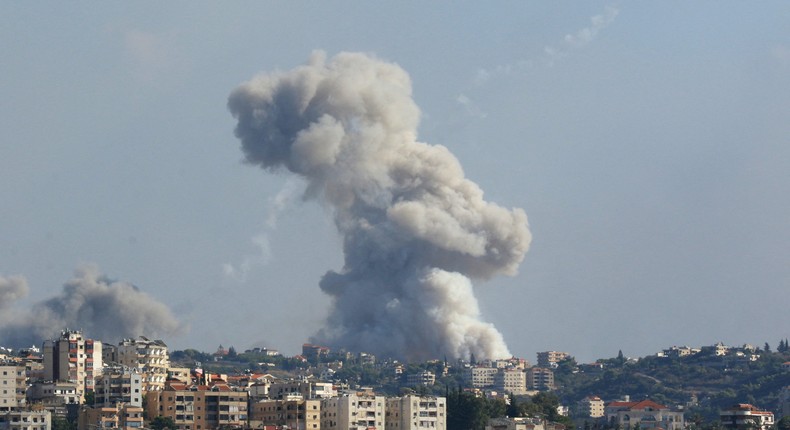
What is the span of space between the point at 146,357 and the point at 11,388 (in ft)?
46.1

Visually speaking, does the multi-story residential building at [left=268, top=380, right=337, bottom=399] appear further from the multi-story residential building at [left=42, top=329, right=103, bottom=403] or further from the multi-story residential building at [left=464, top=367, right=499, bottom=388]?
the multi-story residential building at [left=464, top=367, right=499, bottom=388]

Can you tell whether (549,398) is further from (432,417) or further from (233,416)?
(233,416)

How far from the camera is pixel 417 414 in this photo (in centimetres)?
9275

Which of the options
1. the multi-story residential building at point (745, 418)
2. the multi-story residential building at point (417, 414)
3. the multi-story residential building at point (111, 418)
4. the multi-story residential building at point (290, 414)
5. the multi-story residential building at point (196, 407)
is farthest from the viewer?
the multi-story residential building at point (745, 418)

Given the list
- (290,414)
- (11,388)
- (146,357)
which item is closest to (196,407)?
(290,414)

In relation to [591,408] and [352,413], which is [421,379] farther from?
[352,413]

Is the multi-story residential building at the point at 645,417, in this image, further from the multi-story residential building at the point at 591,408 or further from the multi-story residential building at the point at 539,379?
the multi-story residential building at the point at 539,379

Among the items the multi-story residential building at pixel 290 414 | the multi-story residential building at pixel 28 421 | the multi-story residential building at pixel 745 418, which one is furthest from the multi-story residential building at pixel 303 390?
the multi-story residential building at pixel 745 418

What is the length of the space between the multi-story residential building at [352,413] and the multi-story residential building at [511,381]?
61.0 m

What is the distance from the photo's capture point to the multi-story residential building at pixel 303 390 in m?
95.4

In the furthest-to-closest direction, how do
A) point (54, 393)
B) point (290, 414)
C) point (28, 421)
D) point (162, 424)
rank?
point (54, 393)
point (290, 414)
point (162, 424)
point (28, 421)

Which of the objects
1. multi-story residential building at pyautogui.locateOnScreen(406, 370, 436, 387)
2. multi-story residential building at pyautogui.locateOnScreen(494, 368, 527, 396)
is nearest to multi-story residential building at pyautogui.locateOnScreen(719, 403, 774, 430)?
multi-story residential building at pyautogui.locateOnScreen(406, 370, 436, 387)

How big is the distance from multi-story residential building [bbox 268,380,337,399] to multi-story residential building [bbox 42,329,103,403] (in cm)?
856

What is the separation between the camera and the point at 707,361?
562 ft
